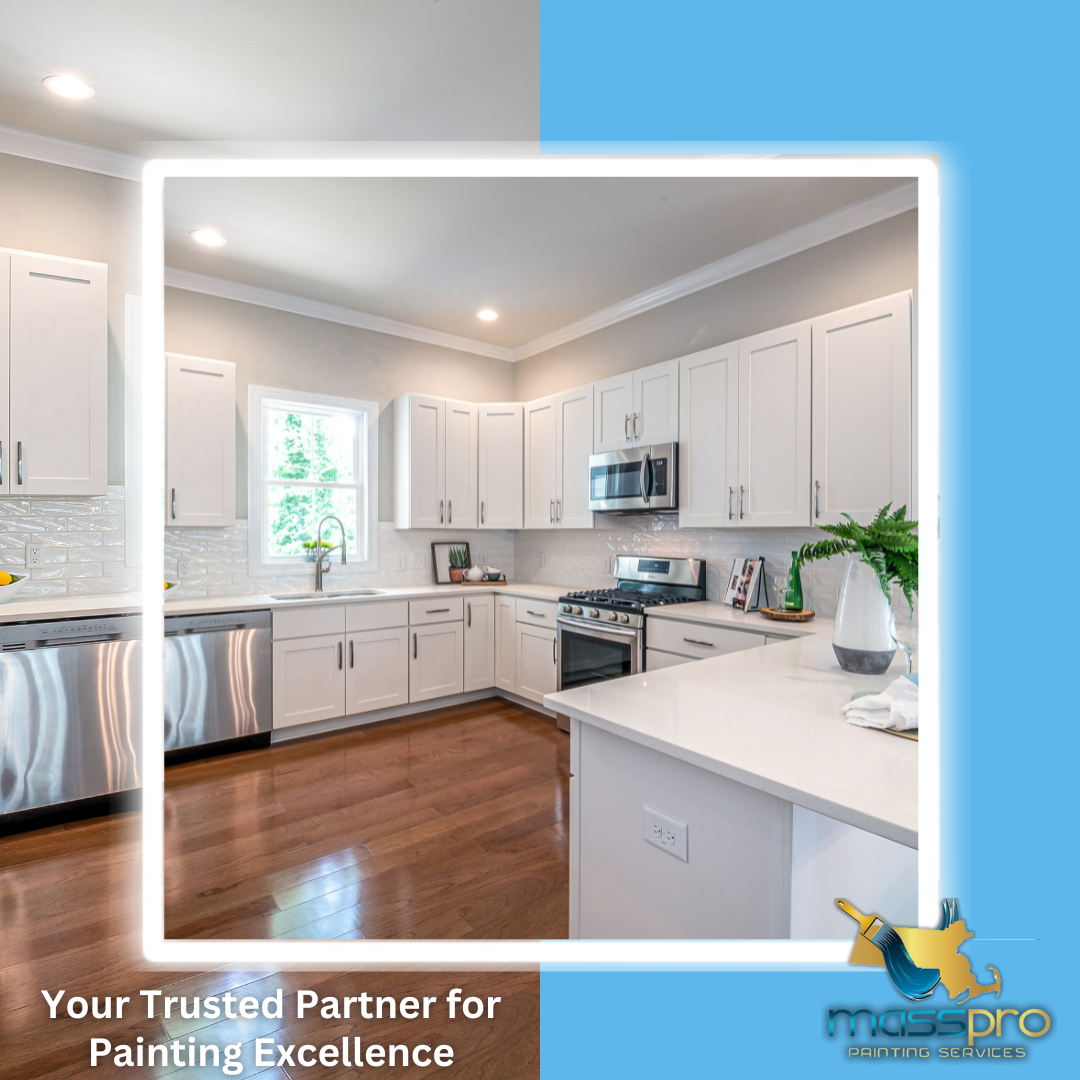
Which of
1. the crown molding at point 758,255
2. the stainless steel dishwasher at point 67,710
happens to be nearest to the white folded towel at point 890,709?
the crown molding at point 758,255

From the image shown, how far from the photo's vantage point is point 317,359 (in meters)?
4.02

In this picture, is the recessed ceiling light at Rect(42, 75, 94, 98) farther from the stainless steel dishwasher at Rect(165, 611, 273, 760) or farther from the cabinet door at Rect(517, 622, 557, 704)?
the cabinet door at Rect(517, 622, 557, 704)

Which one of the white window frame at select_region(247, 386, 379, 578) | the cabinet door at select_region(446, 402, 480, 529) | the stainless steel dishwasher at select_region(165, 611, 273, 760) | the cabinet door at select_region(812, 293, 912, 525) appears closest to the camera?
the cabinet door at select_region(812, 293, 912, 525)

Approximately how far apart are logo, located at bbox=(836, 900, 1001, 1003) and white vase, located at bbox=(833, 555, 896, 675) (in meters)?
0.77

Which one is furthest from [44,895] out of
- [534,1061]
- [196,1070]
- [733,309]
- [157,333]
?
[733,309]

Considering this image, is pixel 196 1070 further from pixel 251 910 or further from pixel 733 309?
pixel 733 309

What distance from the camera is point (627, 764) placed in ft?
3.87

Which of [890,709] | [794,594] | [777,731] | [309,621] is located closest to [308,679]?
[309,621]

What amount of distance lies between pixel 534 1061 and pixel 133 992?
1.09 m

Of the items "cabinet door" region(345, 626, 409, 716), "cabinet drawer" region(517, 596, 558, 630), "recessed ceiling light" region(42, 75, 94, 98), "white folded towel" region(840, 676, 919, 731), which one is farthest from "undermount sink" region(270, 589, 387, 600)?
"white folded towel" region(840, 676, 919, 731)

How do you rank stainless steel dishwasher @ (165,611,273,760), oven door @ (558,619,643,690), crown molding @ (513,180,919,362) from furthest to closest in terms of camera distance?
oven door @ (558,619,643,690)
stainless steel dishwasher @ (165,611,273,760)
crown molding @ (513,180,919,362)

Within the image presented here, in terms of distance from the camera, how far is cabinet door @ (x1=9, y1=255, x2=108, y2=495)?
8.17ft

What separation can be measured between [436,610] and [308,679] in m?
0.91

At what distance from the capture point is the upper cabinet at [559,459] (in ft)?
13.1
